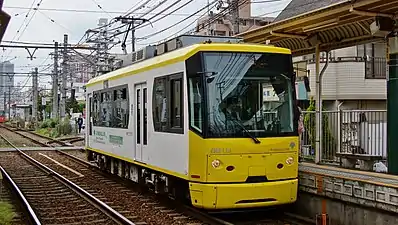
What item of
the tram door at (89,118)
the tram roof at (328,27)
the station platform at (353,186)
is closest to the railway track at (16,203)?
the tram door at (89,118)

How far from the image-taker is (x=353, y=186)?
984 cm

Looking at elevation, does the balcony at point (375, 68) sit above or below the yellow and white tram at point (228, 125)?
above

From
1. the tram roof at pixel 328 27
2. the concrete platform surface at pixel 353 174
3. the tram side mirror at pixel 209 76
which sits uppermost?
the tram roof at pixel 328 27

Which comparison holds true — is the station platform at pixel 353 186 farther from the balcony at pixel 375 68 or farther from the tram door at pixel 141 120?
the balcony at pixel 375 68

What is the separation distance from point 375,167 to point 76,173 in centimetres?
1142

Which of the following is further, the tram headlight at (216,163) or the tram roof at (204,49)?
the tram roof at (204,49)

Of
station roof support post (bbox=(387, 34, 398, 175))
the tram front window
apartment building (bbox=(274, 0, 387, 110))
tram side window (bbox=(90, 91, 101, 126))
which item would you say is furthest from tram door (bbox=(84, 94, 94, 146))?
station roof support post (bbox=(387, 34, 398, 175))

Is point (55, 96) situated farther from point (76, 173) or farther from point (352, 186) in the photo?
point (352, 186)

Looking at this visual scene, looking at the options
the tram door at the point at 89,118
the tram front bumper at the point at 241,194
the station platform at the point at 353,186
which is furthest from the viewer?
the tram door at the point at 89,118

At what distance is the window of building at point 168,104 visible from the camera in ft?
35.6

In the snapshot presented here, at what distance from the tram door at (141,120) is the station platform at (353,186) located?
3527 mm

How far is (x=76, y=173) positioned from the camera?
802 inches

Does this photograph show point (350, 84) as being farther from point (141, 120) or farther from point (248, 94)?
point (248, 94)

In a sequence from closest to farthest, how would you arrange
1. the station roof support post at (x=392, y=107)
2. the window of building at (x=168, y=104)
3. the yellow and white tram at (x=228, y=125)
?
the yellow and white tram at (x=228, y=125) < the station roof support post at (x=392, y=107) < the window of building at (x=168, y=104)
